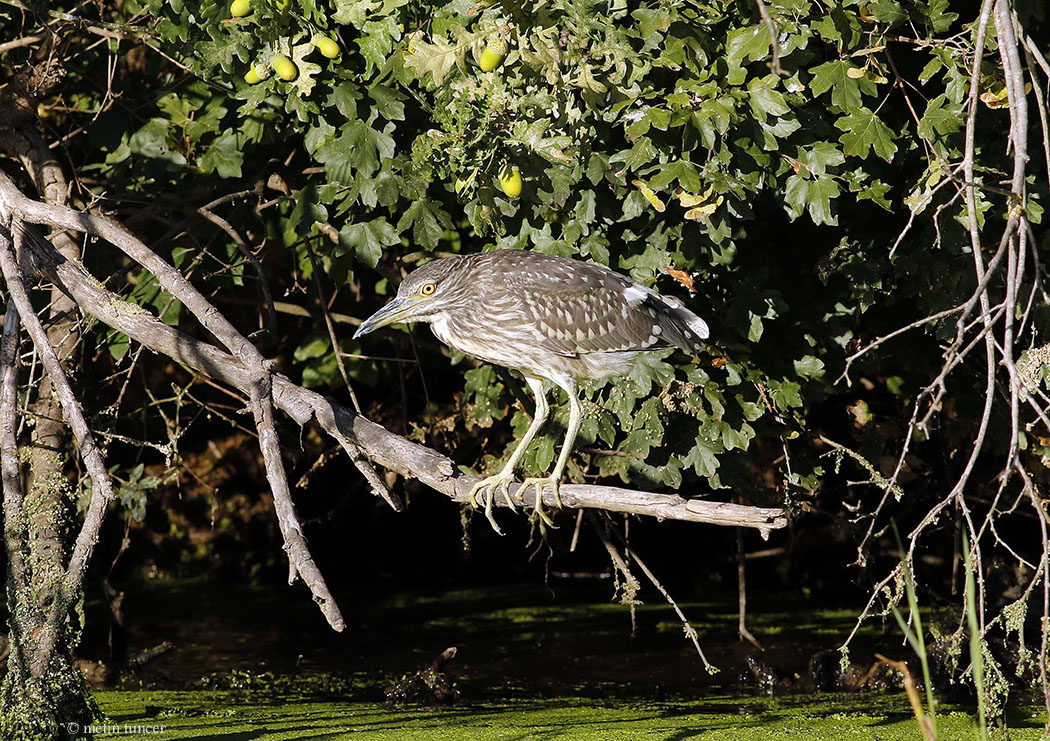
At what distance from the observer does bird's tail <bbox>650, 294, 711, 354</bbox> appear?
3.35 meters

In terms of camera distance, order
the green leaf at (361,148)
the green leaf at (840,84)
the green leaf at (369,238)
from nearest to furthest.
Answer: the green leaf at (840,84) → the green leaf at (361,148) → the green leaf at (369,238)

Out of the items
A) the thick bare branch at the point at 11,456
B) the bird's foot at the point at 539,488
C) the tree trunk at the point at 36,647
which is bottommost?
the tree trunk at the point at 36,647

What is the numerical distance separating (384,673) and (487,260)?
2.25m

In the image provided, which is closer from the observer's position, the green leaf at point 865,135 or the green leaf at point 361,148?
the green leaf at point 865,135

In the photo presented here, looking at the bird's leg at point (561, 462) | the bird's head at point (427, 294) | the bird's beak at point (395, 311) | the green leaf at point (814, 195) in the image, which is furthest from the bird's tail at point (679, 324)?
the bird's beak at point (395, 311)

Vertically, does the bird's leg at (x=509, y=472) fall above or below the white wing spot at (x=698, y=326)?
below

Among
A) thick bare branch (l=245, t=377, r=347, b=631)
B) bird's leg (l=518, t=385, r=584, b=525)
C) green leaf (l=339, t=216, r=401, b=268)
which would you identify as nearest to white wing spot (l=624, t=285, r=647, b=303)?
bird's leg (l=518, t=385, r=584, b=525)

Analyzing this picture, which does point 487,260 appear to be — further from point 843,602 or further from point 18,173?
point 843,602

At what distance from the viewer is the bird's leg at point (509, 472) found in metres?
3.12

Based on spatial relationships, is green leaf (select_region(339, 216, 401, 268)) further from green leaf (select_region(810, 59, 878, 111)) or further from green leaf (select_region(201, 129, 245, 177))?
green leaf (select_region(810, 59, 878, 111))

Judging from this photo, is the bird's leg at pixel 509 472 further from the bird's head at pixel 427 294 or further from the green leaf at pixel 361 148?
the green leaf at pixel 361 148

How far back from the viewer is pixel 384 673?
4867mm

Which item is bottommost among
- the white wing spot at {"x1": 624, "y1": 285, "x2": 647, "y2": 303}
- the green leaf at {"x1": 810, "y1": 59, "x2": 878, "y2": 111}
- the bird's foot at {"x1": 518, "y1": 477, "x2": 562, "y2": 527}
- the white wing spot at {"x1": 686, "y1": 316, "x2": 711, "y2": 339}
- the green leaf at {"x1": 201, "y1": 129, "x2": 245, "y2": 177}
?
the bird's foot at {"x1": 518, "y1": 477, "x2": 562, "y2": 527}

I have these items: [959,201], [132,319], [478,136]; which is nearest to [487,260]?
[478,136]
